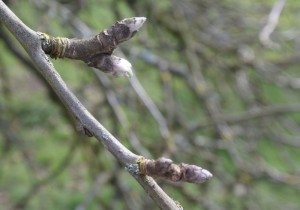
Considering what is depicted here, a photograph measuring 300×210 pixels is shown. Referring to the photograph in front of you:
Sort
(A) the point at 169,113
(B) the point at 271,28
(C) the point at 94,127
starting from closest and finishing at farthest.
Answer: (C) the point at 94,127
(B) the point at 271,28
(A) the point at 169,113

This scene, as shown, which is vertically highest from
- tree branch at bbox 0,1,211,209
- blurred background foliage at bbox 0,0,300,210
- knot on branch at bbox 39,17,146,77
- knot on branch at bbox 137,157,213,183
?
blurred background foliage at bbox 0,0,300,210

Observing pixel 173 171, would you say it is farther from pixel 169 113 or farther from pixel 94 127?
pixel 169 113

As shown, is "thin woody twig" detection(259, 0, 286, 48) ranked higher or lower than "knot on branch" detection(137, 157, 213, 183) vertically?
higher

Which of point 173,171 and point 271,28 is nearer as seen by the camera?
point 173,171

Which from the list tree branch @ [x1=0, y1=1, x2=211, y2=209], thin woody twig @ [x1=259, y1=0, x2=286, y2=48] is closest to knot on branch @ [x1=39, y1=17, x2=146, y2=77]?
tree branch @ [x1=0, y1=1, x2=211, y2=209]

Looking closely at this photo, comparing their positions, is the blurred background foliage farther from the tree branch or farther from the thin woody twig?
the tree branch

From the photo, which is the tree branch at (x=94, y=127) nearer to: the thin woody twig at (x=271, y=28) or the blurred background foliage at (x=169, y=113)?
the blurred background foliage at (x=169, y=113)

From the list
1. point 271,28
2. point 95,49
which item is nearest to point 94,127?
point 95,49
